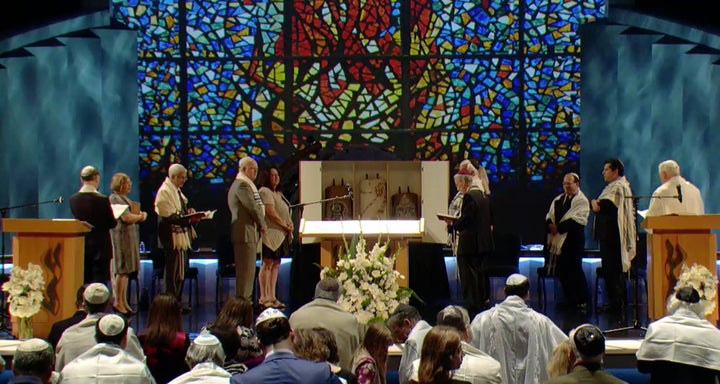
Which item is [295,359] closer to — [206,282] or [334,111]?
[206,282]

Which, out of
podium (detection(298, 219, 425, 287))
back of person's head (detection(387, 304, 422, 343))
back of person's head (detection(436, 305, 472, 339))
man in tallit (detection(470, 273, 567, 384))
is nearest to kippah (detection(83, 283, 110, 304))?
back of person's head (detection(387, 304, 422, 343))

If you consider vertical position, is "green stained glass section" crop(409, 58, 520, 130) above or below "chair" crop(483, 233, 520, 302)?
above

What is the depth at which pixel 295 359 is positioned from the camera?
16.5 feet

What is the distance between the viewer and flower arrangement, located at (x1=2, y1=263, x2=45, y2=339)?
880 centimetres

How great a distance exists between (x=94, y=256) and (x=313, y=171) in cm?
336

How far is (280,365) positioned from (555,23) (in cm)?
1122

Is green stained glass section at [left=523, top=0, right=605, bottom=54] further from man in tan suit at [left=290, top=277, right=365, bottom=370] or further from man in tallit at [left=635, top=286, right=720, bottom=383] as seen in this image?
man in tan suit at [left=290, top=277, right=365, bottom=370]

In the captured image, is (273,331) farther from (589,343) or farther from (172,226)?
(172,226)

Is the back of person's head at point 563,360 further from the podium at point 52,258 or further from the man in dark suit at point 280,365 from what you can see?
the podium at point 52,258

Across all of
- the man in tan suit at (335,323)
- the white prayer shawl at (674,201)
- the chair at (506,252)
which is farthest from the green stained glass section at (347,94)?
the man in tan suit at (335,323)

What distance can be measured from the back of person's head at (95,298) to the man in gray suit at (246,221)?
14.0 ft

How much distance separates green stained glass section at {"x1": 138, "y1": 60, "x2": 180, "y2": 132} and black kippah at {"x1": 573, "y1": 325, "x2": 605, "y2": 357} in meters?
10.9

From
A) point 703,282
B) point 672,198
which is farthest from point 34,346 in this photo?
point 672,198

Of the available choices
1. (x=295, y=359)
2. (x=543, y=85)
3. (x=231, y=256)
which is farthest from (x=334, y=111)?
(x=295, y=359)
